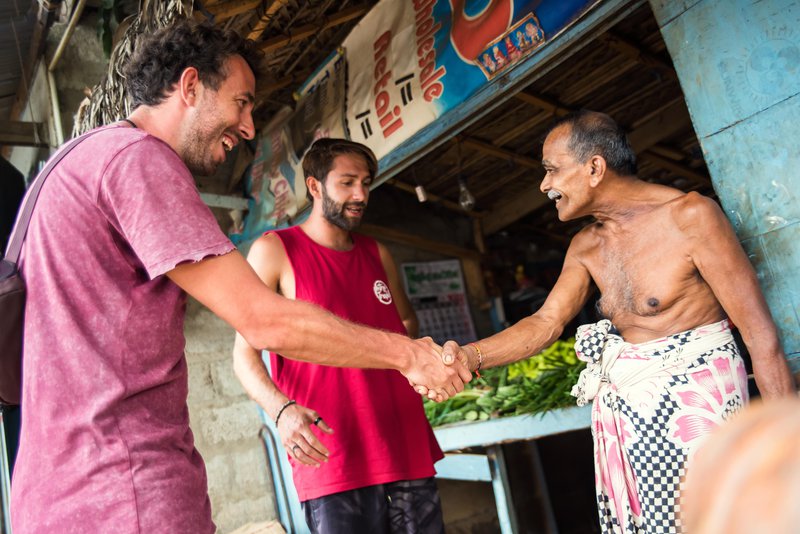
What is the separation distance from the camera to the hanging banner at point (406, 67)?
3.24 m

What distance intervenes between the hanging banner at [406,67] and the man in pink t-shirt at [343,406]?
0.99 metres

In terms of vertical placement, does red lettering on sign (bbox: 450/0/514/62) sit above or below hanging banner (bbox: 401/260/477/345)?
above

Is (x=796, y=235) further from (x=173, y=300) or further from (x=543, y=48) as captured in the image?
(x=173, y=300)

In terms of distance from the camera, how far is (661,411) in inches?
93.4

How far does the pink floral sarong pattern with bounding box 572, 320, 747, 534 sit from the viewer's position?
7.61ft

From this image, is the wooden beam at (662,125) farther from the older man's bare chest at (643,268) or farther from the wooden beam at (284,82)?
the older man's bare chest at (643,268)

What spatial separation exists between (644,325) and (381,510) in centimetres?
130

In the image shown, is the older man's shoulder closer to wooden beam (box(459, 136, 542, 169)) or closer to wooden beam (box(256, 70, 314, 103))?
wooden beam (box(256, 70, 314, 103))

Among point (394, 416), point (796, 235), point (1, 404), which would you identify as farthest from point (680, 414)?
point (1, 404)

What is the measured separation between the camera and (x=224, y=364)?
6.15 m

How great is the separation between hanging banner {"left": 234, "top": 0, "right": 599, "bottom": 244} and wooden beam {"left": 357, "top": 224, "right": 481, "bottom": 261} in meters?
1.80

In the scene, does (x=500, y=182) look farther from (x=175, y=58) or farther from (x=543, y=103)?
(x=175, y=58)

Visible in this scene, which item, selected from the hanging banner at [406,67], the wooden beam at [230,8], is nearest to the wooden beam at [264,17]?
the wooden beam at [230,8]

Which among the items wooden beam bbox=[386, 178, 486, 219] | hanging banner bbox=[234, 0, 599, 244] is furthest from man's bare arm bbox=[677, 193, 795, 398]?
wooden beam bbox=[386, 178, 486, 219]
